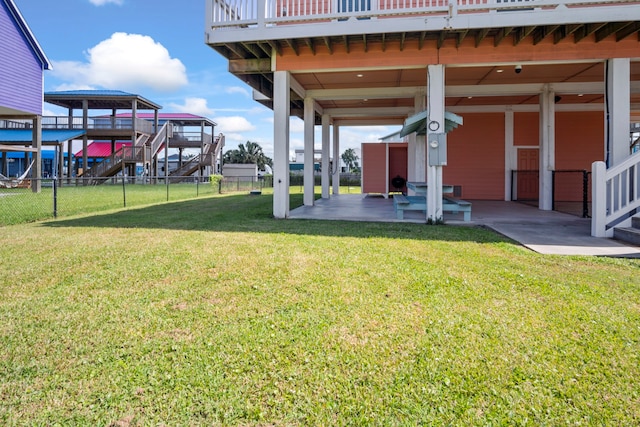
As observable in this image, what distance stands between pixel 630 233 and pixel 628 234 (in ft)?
0.19

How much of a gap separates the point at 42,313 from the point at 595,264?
5541 millimetres

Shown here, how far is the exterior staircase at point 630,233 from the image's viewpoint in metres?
5.74

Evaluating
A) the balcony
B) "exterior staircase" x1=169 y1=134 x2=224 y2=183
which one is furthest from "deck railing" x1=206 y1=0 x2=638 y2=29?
"exterior staircase" x1=169 y1=134 x2=224 y2=183

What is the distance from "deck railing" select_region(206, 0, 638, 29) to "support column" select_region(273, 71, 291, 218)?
116 centimetres

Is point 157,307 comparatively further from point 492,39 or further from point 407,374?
point 492,39

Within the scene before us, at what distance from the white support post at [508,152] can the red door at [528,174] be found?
30cm

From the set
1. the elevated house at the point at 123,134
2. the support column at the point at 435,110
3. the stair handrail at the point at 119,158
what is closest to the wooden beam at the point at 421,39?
the support column at the point at 435,110

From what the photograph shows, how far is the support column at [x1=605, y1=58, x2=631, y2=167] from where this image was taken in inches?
280

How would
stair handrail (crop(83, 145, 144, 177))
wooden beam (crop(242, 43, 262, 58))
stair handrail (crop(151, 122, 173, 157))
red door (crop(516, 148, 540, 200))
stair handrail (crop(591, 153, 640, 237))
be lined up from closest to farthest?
stair handrail (crop(591, 153, 640, 237)) → wooden beam (crop(242, 43, 262, 58)) → red door (crop(516, 148, 540, 200)) → stair handrail (crop(83, 145, 144, 177)) → stair handrail (crop(151, 122, 173, 157))

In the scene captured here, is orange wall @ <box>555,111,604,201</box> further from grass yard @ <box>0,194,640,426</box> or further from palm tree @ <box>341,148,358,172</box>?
palm tree @ <box>341,148,358,172</box>

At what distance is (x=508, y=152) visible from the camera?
1412cm

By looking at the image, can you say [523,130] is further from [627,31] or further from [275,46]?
[275,46]

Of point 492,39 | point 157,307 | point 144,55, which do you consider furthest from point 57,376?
point 144,55

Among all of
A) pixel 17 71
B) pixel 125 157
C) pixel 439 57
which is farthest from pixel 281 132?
pixel 125 157
